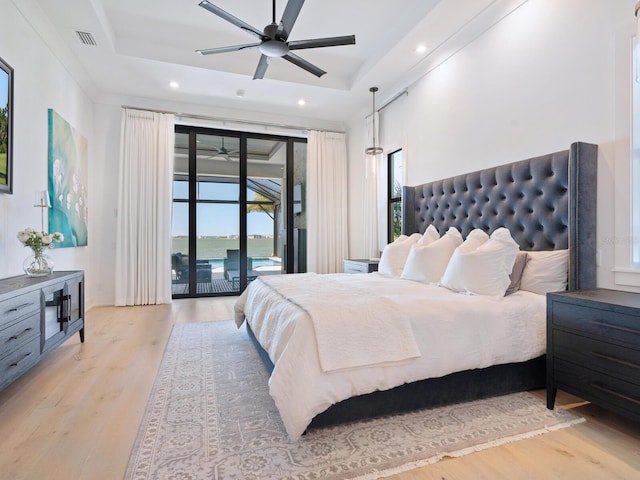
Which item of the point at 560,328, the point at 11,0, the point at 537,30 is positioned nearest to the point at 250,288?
the point at 560,328

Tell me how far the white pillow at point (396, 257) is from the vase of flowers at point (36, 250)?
305 centimetres

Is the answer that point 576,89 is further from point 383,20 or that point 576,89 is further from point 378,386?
point 378,386

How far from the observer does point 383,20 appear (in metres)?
3.62

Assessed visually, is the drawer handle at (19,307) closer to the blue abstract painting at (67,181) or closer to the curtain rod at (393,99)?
the blue abstract painting at (67,181)

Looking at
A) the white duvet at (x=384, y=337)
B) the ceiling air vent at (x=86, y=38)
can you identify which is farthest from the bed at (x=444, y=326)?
the ceiling air vent at (x=86, y=38)

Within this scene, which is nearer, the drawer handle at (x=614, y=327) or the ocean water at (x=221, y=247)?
the drawer handle at (x=614, y=327)

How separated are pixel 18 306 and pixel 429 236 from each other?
3.36 m

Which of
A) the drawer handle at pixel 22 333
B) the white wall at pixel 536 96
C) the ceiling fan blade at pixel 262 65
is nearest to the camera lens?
the drawer handle at pixel 22 333

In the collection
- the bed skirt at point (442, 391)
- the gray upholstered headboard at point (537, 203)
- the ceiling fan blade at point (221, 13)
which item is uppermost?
the ceiling fan blade at point (221, 13)

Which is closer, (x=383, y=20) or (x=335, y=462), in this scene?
(x=335, y=462)

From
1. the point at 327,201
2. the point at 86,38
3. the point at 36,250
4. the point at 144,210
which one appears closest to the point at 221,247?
the point at 144,210

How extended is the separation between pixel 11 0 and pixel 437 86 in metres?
3.99

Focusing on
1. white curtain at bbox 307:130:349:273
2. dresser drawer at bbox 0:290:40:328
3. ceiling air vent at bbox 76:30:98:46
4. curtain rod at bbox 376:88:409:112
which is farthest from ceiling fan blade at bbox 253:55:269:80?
dresser drawer at bbox 0:290:40:328

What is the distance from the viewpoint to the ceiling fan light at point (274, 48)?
293 cm
